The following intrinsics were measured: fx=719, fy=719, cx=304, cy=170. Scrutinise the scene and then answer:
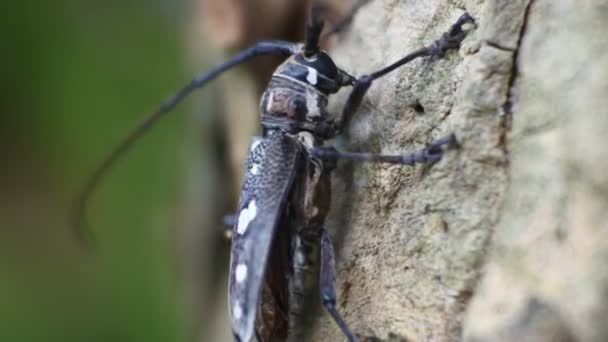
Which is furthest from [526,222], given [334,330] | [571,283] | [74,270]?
[74,270]

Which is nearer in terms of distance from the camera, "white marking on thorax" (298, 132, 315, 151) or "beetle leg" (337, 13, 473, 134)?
"beetle leg" (337, 13, 473, 134)

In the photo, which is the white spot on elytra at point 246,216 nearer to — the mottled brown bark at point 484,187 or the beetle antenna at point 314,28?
the mottled brown bark at point 484,187

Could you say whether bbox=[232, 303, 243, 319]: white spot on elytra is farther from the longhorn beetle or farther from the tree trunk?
the tree trunk

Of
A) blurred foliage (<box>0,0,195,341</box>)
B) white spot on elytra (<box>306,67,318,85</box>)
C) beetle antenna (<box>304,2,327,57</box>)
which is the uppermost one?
beetle antenna (<box>304,2,327,57</box>)

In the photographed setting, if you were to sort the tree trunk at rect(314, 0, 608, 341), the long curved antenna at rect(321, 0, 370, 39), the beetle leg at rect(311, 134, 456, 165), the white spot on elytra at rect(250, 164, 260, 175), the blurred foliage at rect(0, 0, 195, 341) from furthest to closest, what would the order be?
the blurred foliage at rect(0, 0, 195, 341), the long curved antenna at rect(321, 0, 370, 39), the white spot on elytra at rect(250, 164, 260, 175), the beetle leg at rect(311, 134, 456, 165), the tree trunk at rect(314, 0, 608, 341)

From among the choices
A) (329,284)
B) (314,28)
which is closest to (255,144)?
(314,28)

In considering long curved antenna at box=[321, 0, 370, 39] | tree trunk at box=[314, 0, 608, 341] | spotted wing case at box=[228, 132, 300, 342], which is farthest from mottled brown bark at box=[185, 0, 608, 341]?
long curved antenna at box=[321, 0, 370, 39]

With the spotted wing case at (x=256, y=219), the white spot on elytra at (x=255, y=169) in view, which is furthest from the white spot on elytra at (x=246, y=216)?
the white spot on elytra at (x=255, y=169)
